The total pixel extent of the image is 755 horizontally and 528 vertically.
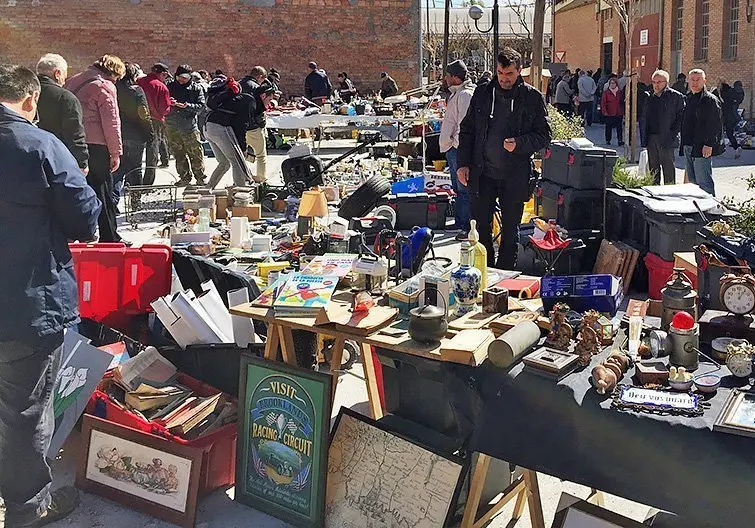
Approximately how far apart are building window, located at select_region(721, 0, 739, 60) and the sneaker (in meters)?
20.7

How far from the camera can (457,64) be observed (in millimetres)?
7965

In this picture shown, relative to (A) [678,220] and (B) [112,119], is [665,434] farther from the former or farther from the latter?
(B) [112,119]

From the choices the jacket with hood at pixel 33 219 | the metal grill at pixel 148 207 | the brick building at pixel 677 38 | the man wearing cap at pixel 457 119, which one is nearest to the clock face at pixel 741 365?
the jacket with hood at pixel 33 219

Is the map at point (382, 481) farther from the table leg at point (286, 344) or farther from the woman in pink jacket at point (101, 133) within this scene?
the woman in pink jacket at point (101, 133)

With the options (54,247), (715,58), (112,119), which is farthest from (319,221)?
(715,58)

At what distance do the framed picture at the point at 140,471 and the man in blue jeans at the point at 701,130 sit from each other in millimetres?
7466

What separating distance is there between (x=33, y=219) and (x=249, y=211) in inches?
202

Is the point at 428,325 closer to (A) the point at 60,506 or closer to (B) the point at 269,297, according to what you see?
(B) the point at 269,297

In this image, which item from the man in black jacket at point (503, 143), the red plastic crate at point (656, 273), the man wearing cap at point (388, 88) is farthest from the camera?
the man wearing cap at point (388, 88)

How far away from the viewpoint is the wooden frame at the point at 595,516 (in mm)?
2732

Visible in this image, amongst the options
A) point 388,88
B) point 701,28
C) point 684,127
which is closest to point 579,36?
point 701,28

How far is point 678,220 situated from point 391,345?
3640 mm

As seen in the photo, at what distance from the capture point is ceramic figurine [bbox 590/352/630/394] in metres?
2.66

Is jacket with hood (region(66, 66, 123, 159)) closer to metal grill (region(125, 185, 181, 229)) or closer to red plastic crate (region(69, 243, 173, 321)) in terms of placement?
metal grill (region(125, 185, 181, 229))
